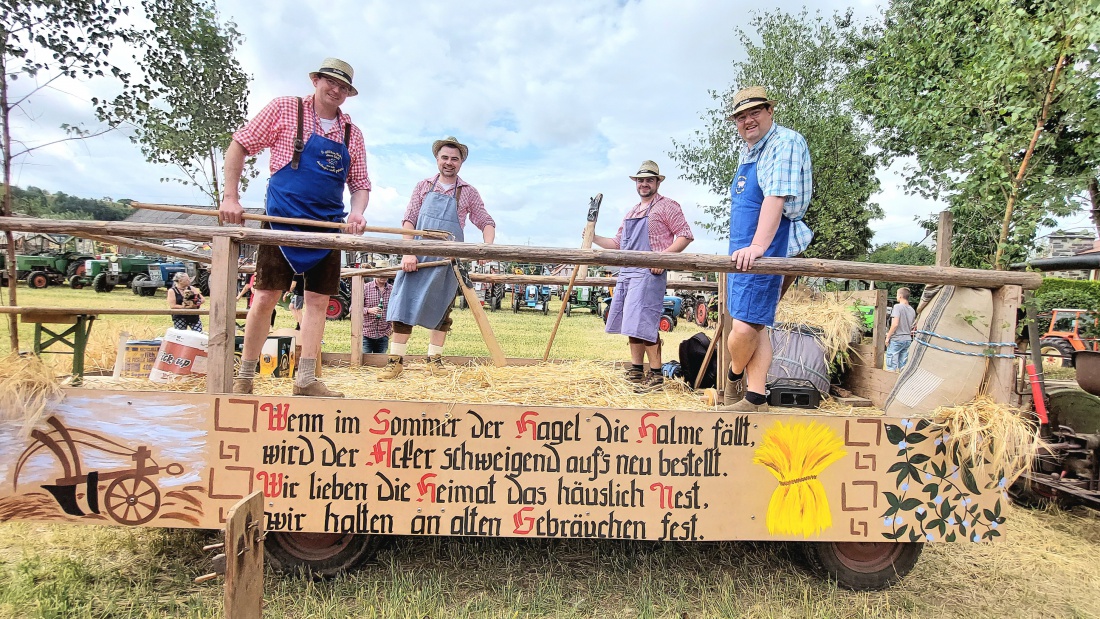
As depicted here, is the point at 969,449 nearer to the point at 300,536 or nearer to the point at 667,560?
the point at 667,560

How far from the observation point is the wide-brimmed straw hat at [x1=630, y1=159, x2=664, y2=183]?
443 centimetres

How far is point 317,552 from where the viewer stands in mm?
2686

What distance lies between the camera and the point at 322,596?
8.28 feet

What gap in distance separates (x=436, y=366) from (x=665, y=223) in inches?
78.7

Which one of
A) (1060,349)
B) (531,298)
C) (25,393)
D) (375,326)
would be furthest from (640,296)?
(531,298)

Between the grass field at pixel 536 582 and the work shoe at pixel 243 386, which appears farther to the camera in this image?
the work shoe at pixel 243 386

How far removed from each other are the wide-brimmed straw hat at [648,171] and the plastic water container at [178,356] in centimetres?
314

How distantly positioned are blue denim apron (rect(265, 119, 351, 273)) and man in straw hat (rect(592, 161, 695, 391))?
194 cm

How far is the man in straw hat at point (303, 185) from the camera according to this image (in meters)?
2.85

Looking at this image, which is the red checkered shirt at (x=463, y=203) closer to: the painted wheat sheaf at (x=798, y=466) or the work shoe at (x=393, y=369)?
the work shoe at (x=393, y=369)

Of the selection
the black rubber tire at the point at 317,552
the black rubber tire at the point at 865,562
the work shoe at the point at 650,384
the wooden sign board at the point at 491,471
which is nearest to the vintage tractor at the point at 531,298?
the work shoe at the point at 650,384

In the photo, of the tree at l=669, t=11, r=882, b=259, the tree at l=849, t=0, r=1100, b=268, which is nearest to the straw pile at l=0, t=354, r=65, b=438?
the tree at l=849, t=0, r=1100, b=268

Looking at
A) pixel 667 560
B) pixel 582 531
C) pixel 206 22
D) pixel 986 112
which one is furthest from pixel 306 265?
pixel 206 22

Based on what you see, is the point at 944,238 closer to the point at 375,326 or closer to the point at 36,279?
the point at 375,326
